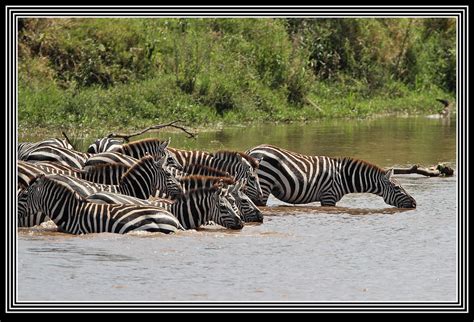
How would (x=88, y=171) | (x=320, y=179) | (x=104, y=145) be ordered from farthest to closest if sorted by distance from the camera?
(x=104, y=145), (x=320, y=179), (x=88, y=171)

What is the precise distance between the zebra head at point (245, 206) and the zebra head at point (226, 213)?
401mm

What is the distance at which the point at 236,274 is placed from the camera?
38.9ft

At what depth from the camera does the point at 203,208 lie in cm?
1362

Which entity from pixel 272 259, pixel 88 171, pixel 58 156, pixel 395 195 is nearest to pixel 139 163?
pixel 88 171

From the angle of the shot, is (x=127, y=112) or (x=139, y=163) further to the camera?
(x=127, y=112)

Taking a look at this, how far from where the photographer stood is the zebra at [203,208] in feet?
44.5

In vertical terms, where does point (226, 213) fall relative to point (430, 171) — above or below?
below

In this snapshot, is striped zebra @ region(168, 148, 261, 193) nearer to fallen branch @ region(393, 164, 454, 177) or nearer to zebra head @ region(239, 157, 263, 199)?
zebra head @ region(239, 157, 263, 199)

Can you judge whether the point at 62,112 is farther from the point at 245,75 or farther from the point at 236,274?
the point at 236,274

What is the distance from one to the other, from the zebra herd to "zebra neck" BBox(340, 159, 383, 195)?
0.05 feet

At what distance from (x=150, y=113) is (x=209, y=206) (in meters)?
12.0

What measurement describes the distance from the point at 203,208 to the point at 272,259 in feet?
4.73

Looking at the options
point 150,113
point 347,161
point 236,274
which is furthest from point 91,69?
point 236,274

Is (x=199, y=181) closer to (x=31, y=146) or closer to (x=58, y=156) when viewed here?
(x=58, y=156)
